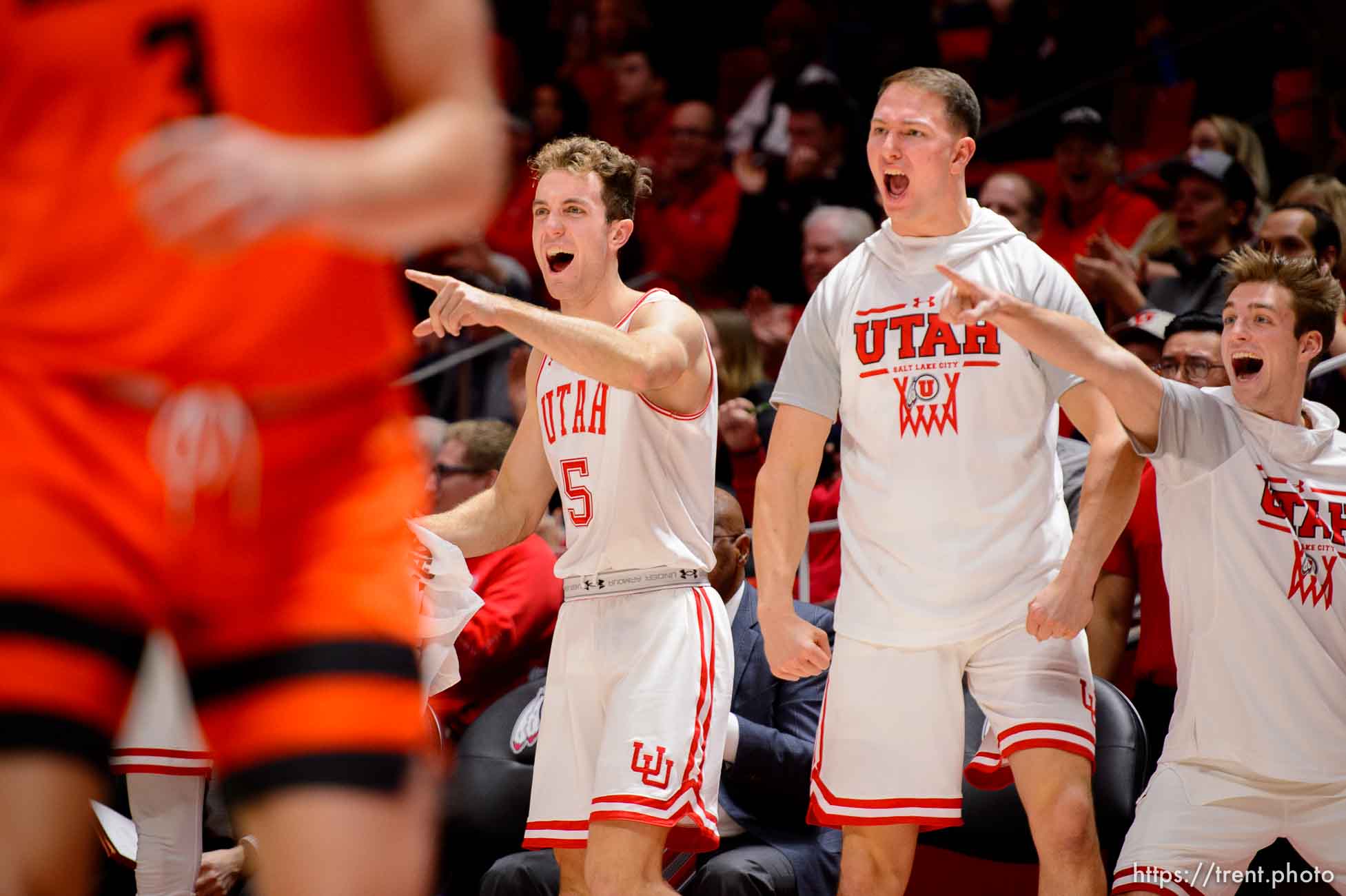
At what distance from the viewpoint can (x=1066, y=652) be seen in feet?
14.7

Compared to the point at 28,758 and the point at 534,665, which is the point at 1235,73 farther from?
the point at 28,758

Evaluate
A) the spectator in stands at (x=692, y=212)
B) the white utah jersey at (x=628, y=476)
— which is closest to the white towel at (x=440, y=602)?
the white utah jersey at (x=628, y=476)

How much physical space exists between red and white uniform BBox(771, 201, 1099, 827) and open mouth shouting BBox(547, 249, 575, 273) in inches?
35.2

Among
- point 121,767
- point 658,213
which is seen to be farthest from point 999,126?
point 121,767

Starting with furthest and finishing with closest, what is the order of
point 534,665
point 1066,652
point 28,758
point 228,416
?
point 534,665 → point 1066,652 → point 228,416 → point 28,758

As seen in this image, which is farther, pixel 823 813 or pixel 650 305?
pixel 650 305

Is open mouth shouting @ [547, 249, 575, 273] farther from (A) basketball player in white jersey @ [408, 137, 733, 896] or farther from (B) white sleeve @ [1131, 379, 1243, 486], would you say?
(B) white sleeve @ [1131, 379, 1243, 486]

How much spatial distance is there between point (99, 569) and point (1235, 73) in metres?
9.30

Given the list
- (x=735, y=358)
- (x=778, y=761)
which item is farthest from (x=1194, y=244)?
(x=778, y=761)

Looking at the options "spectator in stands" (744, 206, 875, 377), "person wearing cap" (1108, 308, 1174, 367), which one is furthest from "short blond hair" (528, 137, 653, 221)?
"spectator in stands" (744, 206, 875, 377)

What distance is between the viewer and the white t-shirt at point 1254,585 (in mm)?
4582

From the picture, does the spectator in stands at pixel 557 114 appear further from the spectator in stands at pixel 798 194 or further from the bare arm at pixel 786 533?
the bare arm at pixel 786 533

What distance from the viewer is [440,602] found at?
5.11m

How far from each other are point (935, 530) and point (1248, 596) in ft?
3.03
